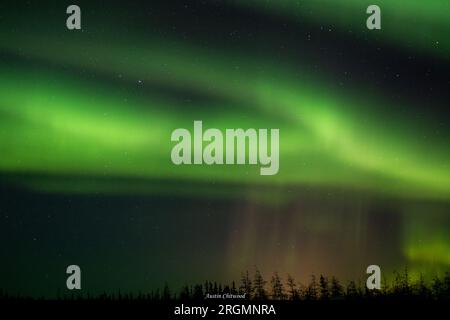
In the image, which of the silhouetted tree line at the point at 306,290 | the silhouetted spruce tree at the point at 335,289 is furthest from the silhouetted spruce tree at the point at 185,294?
the silhouetted spruce tree at the point at 335,289

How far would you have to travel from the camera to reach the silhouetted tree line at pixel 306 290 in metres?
6.40

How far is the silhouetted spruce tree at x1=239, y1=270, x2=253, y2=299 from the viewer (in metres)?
6.37

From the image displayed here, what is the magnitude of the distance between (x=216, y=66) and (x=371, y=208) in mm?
1893

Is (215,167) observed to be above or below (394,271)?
above

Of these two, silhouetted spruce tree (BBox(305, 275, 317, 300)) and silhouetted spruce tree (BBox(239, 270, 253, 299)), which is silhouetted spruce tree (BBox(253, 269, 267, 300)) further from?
silhouetted spruce tree (BBox(305, 275, 317, 300))

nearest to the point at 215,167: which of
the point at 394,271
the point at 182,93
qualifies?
the point at 182,93

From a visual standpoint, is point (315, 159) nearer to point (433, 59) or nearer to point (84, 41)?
point (433, 59)

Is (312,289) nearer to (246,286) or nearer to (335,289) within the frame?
(335,289)

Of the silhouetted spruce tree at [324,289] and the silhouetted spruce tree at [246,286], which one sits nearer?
the silhouetted spruce tree at [246,286]

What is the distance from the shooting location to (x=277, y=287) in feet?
21.1

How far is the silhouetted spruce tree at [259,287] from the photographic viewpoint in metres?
6.35

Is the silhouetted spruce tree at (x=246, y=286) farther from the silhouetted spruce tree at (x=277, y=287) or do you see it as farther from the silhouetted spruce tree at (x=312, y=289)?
the silhouetted spruce tree at (x=312, y=289)

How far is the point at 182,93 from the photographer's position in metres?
6.50

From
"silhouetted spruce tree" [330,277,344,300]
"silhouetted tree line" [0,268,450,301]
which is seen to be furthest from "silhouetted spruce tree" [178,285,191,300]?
"silhouetted spruce tree" [330,277,344,300]
